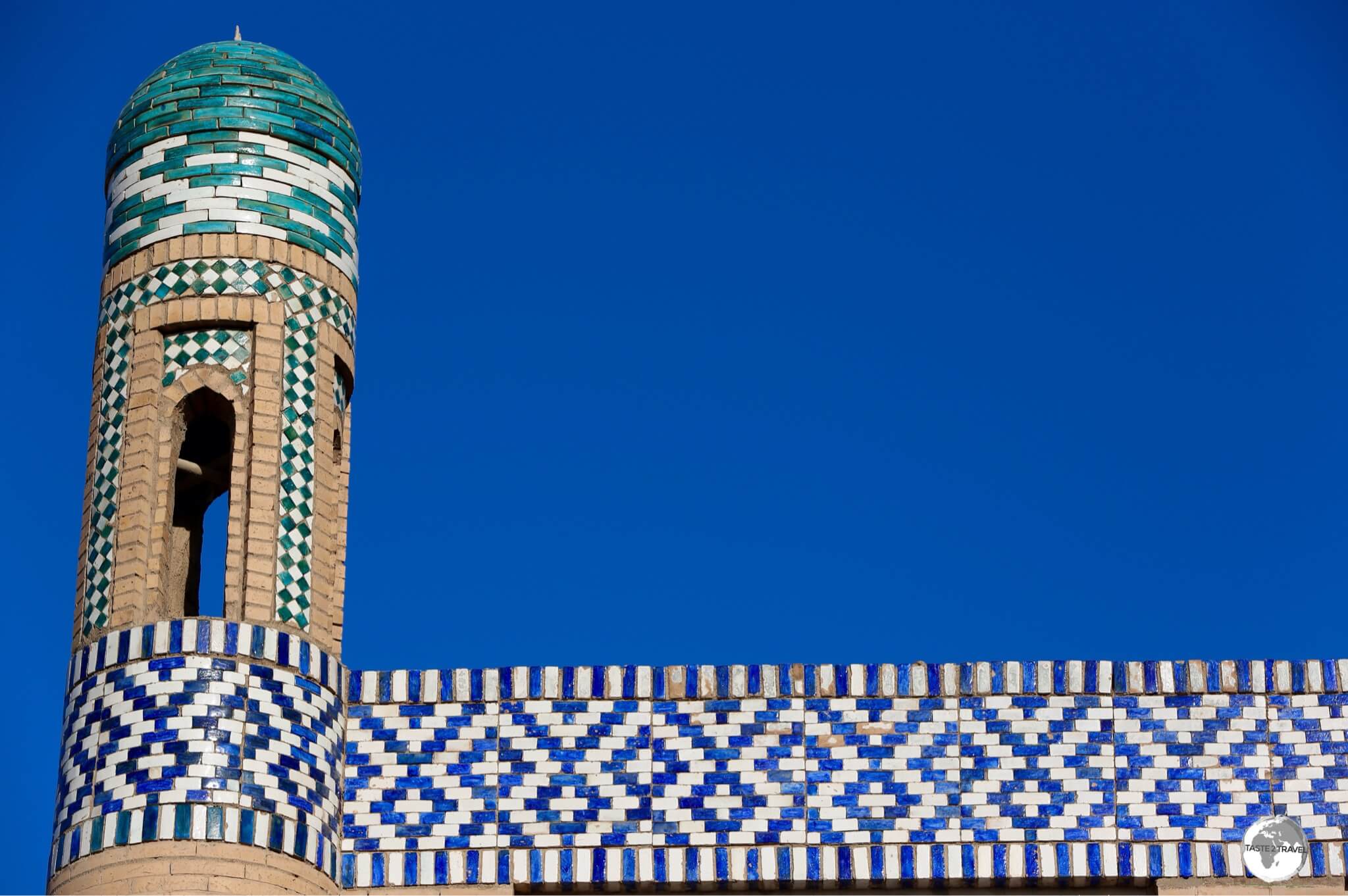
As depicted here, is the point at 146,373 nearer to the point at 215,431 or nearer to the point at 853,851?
A: the point at 215,431

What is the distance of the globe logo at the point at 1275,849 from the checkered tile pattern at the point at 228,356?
3.67 meters

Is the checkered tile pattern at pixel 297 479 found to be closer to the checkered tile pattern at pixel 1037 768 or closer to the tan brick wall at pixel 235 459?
the tan brick wall at pixel 235 459

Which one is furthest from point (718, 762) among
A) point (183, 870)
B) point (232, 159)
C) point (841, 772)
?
point (232, 159)

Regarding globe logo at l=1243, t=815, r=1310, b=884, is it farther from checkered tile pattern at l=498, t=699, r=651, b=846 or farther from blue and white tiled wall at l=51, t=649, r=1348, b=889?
checkered tile pattern at l=498, t=699, r=651, b=846

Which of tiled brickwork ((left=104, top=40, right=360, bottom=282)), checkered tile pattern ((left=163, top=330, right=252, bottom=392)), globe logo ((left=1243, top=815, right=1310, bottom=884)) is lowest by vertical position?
globe logo ((left=1243, top=815, right=1310, bottom=884))

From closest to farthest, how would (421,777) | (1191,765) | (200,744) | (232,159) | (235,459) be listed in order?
(200,744), (1191,765), (421,777), (235,459), (232,159)

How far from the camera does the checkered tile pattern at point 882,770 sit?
11.3m

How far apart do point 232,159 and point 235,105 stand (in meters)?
0.25

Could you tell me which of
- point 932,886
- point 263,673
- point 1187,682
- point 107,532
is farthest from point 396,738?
point 1187,682

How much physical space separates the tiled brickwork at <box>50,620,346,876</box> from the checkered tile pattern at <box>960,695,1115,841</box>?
7.89 ft

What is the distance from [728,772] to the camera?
11.4m

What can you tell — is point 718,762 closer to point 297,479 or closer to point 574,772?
point 574,772

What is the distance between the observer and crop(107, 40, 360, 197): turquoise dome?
12.1 m

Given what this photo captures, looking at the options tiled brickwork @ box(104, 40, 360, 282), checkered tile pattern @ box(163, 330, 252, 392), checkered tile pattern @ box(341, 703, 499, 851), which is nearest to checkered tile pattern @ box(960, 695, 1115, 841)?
checkered tile pattern @ box(341, 703, 499, 851)
